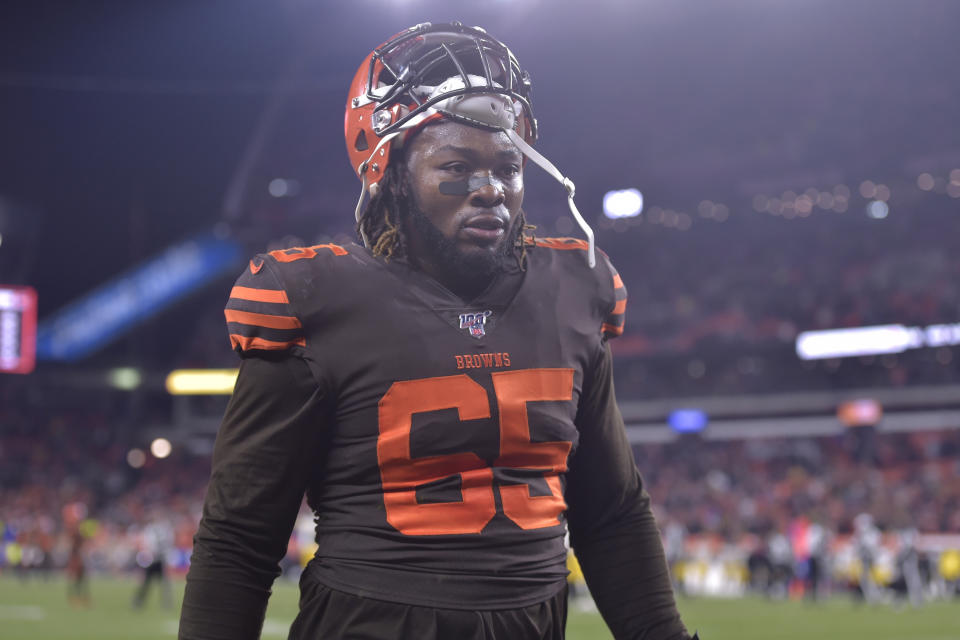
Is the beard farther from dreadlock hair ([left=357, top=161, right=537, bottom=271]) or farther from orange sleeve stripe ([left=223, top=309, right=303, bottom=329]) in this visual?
orange sleeve stripe ([left=223, top=309, right=303, bottom=329])

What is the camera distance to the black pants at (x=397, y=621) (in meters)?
1.76

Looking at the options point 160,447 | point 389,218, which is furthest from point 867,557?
Answer: point 160,447

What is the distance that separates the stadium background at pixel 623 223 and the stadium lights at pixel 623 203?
158 mm

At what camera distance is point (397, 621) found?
176 centimetres

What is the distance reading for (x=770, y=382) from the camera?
99.8ft

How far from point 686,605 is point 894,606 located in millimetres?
3112

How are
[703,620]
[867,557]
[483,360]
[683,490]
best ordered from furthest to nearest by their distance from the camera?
[683,490], [867,557], [703,620], [483,360]

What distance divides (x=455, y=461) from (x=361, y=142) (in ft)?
2.25

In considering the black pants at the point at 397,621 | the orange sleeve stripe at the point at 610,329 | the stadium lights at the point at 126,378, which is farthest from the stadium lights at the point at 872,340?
the black pants at the point at 397,621

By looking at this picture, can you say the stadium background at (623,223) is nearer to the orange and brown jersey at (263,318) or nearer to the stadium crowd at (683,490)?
the stadium crowd at (683,490)

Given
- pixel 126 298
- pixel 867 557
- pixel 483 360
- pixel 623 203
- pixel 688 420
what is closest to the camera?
pixel 483 360

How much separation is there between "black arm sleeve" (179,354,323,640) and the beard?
32cm

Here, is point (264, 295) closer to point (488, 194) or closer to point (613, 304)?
point (488, 194)

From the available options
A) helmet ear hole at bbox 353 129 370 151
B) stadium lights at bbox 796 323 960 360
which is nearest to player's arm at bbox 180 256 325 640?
helmet ear hole at bbox 353 129 370 151
